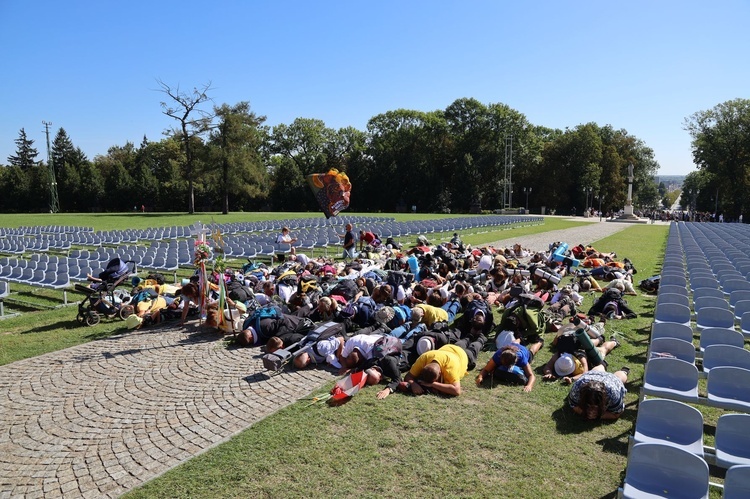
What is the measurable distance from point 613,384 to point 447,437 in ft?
6.85

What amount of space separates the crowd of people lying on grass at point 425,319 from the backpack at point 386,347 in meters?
0.02

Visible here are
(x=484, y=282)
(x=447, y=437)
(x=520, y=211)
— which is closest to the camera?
(x=447, y=437)

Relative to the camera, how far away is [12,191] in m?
69.6

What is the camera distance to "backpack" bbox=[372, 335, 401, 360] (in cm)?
694

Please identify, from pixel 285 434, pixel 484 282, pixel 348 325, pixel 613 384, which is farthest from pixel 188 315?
pixel 613 384

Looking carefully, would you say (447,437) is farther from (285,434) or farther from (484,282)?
(484,282)

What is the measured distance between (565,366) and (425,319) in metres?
2.63

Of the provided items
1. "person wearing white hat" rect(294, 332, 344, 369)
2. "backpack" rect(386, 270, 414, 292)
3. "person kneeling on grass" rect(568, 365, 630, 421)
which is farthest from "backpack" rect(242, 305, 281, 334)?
"person kneeling on grass" rect(568, 365, 630, 421)

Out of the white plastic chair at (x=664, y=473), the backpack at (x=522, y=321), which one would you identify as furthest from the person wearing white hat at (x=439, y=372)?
the white plastic chair at (x=664, y=473)

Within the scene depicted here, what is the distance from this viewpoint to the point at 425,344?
6.88m

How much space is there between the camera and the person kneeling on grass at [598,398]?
5.33 metres

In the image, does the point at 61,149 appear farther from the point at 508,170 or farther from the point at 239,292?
the point at 239,292

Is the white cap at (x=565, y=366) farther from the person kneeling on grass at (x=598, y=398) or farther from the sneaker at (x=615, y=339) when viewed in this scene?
the sneaker at (x=615, y=339)

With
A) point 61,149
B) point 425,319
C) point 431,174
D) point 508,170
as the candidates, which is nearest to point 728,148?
point 508,170
